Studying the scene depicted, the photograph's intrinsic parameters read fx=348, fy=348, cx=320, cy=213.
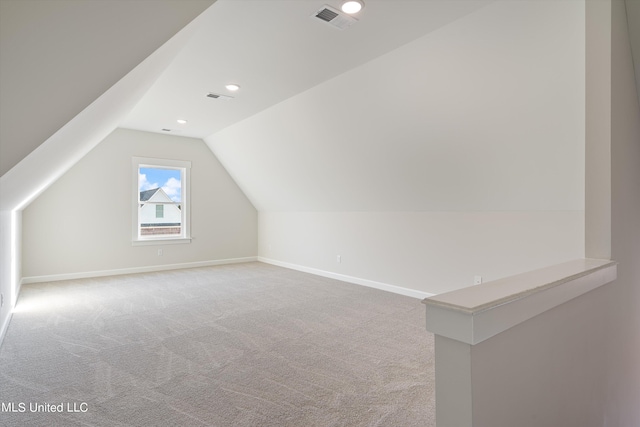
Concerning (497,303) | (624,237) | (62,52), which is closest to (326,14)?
(62,52)

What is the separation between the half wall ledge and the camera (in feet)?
3.30

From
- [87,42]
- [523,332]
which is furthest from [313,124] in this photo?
[523,332]

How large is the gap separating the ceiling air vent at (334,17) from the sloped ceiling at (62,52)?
3.24ft

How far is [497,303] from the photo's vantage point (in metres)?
1.08

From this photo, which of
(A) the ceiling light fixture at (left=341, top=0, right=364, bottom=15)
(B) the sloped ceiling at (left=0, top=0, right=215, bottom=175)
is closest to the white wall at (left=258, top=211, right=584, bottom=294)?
(A) the ceiling light fixture at (left=341, top=0, right=364, bottom=15)

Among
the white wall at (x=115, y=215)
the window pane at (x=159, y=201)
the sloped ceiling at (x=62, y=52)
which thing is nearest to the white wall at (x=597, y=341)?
the sloped ceiling at (x=62, y=52)

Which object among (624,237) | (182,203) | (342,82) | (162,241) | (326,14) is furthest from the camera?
(182,203)

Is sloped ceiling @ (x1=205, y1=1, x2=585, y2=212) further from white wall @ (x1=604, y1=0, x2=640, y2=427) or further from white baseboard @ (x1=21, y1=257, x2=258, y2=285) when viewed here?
white baseboard @ (x1=21, y1=257, x2=258, y2=285)

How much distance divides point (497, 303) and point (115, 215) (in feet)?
21.7

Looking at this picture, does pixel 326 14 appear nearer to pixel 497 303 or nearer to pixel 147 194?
pixel 497 303

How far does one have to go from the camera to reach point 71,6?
113 cm

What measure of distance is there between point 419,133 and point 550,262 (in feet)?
5.90

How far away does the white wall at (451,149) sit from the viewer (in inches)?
101

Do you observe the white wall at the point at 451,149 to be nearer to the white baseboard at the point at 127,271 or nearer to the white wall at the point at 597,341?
the white wall at the point at 597,341
